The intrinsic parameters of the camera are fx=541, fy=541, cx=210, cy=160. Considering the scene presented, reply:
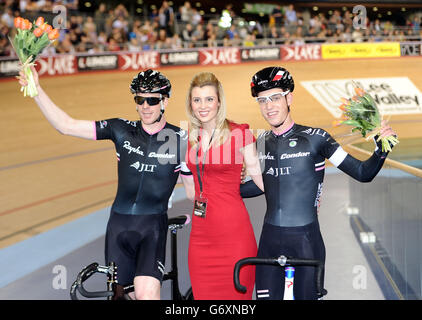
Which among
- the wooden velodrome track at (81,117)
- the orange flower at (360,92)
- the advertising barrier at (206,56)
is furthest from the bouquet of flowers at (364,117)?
the advertising barrier at (206,56)

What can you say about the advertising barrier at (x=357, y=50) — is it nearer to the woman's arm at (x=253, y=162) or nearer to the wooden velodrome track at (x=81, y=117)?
the wooden velodrome track at (x=81, y=117)

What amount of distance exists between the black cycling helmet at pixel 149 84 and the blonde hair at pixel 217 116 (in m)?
0.15

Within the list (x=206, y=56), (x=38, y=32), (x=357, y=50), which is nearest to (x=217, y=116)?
(x=38, y=32)

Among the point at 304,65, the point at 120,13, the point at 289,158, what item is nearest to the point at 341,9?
the point at 304,65

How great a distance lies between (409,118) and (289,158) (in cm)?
1010

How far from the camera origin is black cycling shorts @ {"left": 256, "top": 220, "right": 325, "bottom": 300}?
2.50m

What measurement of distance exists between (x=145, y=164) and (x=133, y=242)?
1.32 ft

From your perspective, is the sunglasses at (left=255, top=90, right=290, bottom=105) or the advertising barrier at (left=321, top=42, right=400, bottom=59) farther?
the advertising barrier at (left=321, top=42, right=400, bottom=59)

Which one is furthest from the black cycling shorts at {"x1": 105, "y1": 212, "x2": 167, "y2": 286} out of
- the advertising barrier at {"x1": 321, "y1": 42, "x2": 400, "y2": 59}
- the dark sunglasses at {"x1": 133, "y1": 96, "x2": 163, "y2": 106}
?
the advertising barrier at {"x1": 321, "y1": 42, "x2": 400, "y2": 59}

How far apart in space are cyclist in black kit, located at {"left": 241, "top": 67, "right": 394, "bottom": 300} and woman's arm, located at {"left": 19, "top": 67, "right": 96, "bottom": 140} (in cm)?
89

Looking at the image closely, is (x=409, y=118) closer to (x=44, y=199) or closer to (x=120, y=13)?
(x=44, y=199)

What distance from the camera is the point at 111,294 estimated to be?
92.6 inches

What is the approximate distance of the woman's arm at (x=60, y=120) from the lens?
8.73ft

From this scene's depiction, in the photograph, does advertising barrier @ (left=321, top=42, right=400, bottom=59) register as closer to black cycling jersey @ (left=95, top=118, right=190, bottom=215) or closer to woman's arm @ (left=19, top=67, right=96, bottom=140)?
black cycling jersey @ (left=95, top=118, right=190, bottom=215)
